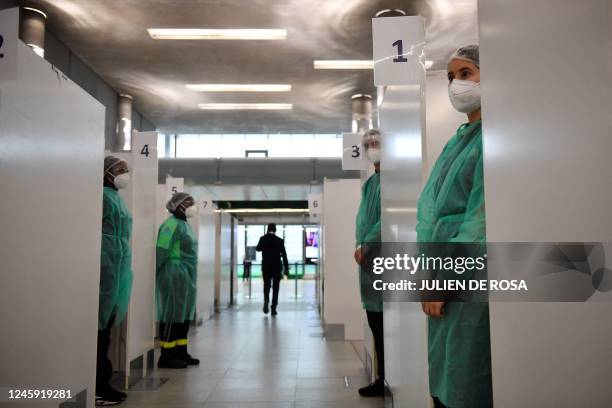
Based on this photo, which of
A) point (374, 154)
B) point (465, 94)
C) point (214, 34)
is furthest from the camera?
point (214, 34)

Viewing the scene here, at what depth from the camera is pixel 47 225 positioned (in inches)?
77.7

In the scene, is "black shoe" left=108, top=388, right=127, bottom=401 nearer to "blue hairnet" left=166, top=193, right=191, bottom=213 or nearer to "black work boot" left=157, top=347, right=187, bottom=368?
"black work boot" left=157, top=347, right=187, bottom=368

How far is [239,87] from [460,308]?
727 centimetres

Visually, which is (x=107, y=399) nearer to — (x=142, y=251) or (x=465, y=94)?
(x=142, y=251)

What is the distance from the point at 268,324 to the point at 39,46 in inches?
174

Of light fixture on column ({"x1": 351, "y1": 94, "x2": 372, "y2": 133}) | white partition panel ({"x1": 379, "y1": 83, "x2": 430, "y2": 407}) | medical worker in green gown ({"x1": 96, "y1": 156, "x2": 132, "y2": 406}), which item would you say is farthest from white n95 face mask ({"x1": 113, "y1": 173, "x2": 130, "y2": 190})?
light fixture on column ({"x1": 351, "y1": 94, "x2": 372, "y2": 133})

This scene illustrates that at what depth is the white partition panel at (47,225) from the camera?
68.2 inches

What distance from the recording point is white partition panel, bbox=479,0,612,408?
0.97m

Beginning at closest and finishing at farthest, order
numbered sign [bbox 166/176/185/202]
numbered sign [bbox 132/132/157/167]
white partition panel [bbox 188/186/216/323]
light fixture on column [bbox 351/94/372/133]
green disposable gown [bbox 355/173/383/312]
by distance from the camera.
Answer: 1. green disposable gown [bbox 355/173/383/312]
2. numbered sign [bbox 132/132/157/167]
3. numbered sign [bbox 166/176/185/202]
4. white partition panel [bbox 188/186/216/323]
5. light fixture on column [bbox 351/94/372/133]

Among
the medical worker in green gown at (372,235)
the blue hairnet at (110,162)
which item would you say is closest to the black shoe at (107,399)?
the blue hairnet at (110,162)

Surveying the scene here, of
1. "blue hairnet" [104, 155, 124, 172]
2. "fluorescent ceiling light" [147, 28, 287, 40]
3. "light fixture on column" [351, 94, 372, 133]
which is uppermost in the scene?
"fluorescent ceiling light" [147, 28, 287, 40]

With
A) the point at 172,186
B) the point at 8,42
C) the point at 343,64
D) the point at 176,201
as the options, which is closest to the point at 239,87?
the point at 343,64

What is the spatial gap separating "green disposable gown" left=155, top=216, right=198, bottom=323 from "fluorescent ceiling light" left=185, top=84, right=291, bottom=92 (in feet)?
13.7

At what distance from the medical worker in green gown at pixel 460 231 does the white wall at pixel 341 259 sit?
419 centimetres
